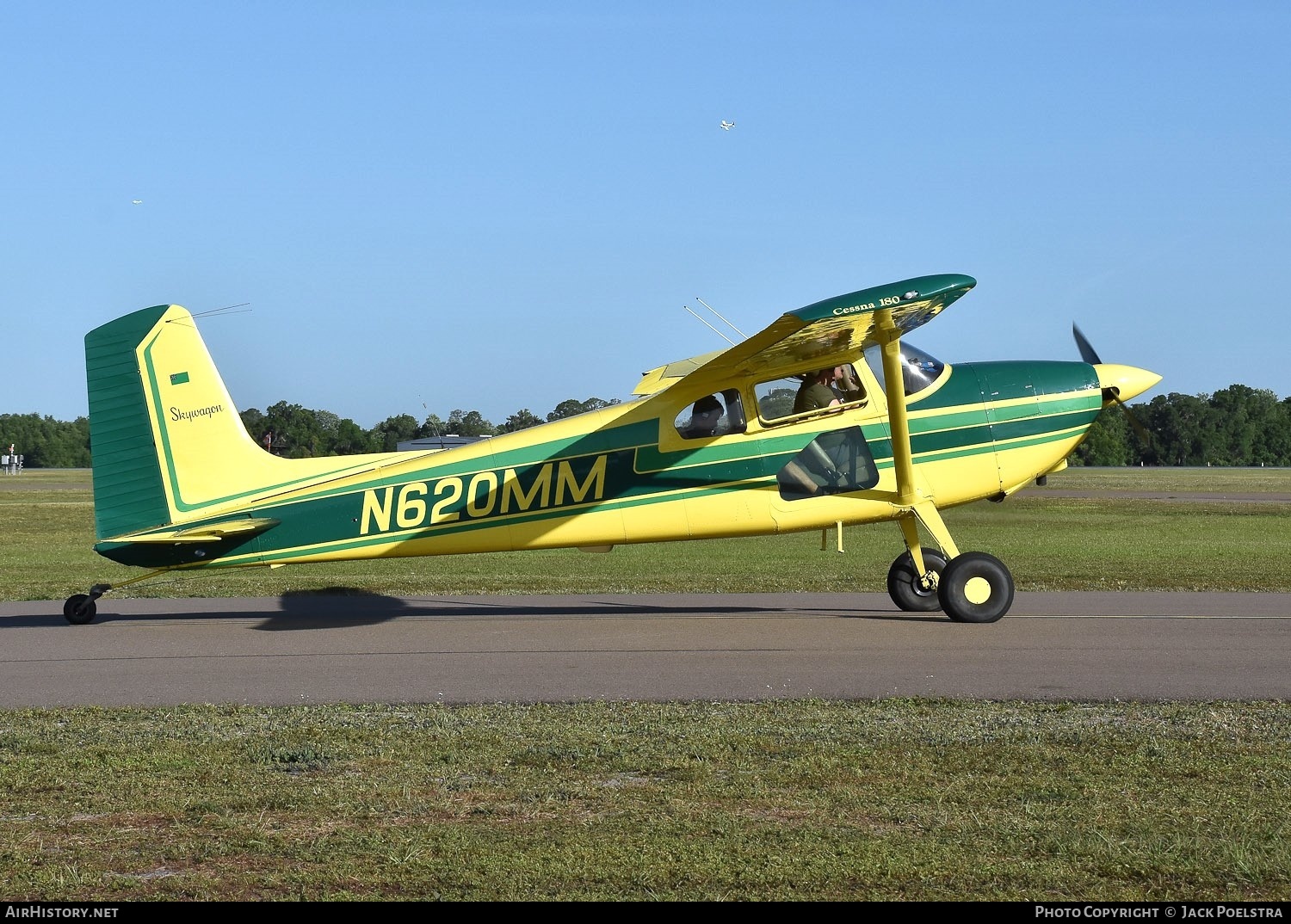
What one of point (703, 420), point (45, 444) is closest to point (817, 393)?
point (703, 420)

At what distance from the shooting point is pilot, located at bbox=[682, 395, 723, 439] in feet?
41.1

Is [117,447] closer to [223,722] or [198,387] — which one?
[198,387]

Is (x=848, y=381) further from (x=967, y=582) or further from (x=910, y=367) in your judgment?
(x=967, y=582)

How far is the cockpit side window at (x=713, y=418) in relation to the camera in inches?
493

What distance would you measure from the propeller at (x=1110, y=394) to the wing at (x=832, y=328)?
7.72 ft

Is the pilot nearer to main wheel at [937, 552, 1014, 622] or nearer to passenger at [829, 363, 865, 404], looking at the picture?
passenger at [829, 363, 865, 404]

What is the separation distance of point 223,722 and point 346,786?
207cm

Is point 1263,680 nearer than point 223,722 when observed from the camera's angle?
No

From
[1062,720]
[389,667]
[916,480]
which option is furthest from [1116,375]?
[389,667]

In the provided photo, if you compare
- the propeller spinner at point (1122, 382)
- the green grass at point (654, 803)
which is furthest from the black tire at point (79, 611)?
the propeller spinner at point (1122, 382)

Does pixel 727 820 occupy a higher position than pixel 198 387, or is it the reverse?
pixel 198 387

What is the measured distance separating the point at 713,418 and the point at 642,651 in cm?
272

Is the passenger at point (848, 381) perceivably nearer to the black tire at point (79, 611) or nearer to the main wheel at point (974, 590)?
the main wheel at point (974, 590)

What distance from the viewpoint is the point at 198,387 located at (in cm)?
1260
